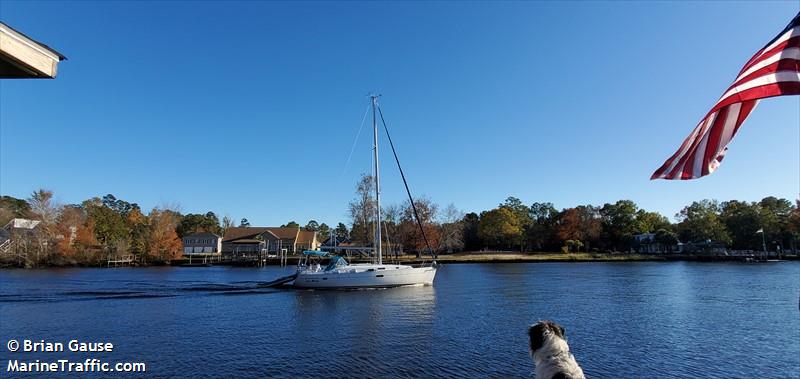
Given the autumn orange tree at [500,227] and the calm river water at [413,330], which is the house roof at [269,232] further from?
the calm river water at [413,330]

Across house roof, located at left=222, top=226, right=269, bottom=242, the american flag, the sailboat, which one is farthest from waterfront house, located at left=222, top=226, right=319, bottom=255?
the american flag

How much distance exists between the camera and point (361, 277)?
36938 millimetres

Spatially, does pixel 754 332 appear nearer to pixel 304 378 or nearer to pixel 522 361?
pixel 522 361

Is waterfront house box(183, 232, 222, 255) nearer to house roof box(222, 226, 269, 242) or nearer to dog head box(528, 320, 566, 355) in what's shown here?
house roof box(222, 226, 269, 242)

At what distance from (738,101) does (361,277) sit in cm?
3442

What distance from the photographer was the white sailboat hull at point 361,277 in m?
37.0

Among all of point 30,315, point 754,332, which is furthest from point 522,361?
point 30,315

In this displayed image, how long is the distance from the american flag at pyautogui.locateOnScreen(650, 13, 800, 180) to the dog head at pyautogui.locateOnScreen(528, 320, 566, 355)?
2137mm

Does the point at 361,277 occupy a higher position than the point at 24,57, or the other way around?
the point at 24,57

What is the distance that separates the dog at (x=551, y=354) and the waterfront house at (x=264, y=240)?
346ft

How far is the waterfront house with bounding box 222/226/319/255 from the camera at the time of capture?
109 m

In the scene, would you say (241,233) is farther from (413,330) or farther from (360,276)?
(413,330)

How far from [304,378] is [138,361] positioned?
264 inches

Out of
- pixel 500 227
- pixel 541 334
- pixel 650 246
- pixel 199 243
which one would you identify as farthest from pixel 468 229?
pixel 541 334
